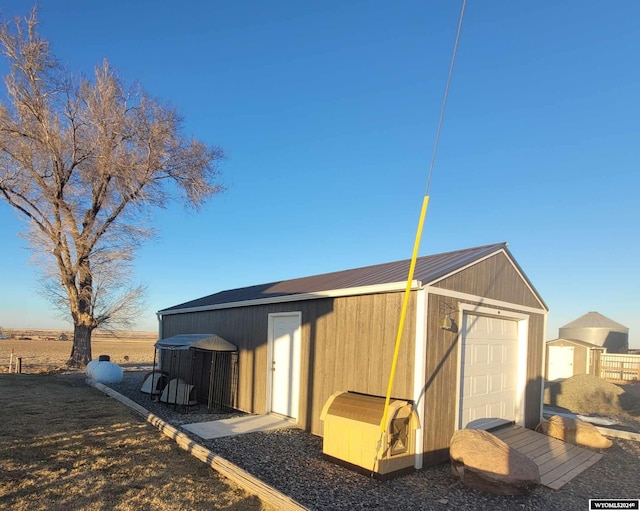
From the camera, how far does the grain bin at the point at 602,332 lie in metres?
31.2

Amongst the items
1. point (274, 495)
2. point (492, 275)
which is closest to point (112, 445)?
point (274, 495)

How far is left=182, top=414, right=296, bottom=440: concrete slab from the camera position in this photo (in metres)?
7.02

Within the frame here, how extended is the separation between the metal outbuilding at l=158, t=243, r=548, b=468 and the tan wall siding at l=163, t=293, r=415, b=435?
17 mm

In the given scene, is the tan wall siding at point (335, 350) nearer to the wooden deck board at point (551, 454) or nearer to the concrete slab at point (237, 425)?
the concrete slab at point (237, 425)

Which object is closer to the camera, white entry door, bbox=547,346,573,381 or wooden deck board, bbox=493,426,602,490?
wooden deck board, bbox=493,426,602,490

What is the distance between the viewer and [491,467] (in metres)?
5.06

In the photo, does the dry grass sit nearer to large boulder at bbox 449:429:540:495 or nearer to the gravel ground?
the gravel ground

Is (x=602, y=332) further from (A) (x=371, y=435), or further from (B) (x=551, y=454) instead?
(A) (x=371, y=435)

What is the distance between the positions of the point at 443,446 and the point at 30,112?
1835 cm

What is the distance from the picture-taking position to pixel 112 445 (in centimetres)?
607

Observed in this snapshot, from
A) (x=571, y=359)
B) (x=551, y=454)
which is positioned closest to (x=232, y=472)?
(x=551, y=454)

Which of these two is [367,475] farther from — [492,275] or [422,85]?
[422,85]

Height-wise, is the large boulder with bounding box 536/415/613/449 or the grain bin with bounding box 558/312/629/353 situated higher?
the large boulder with bounding box 536/415/613/449

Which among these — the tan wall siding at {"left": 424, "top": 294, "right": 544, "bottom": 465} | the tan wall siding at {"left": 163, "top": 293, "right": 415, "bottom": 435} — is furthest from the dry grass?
the tan wall siding at {"left": 424, "top": 294, "right": 544, "bottom": 465}
